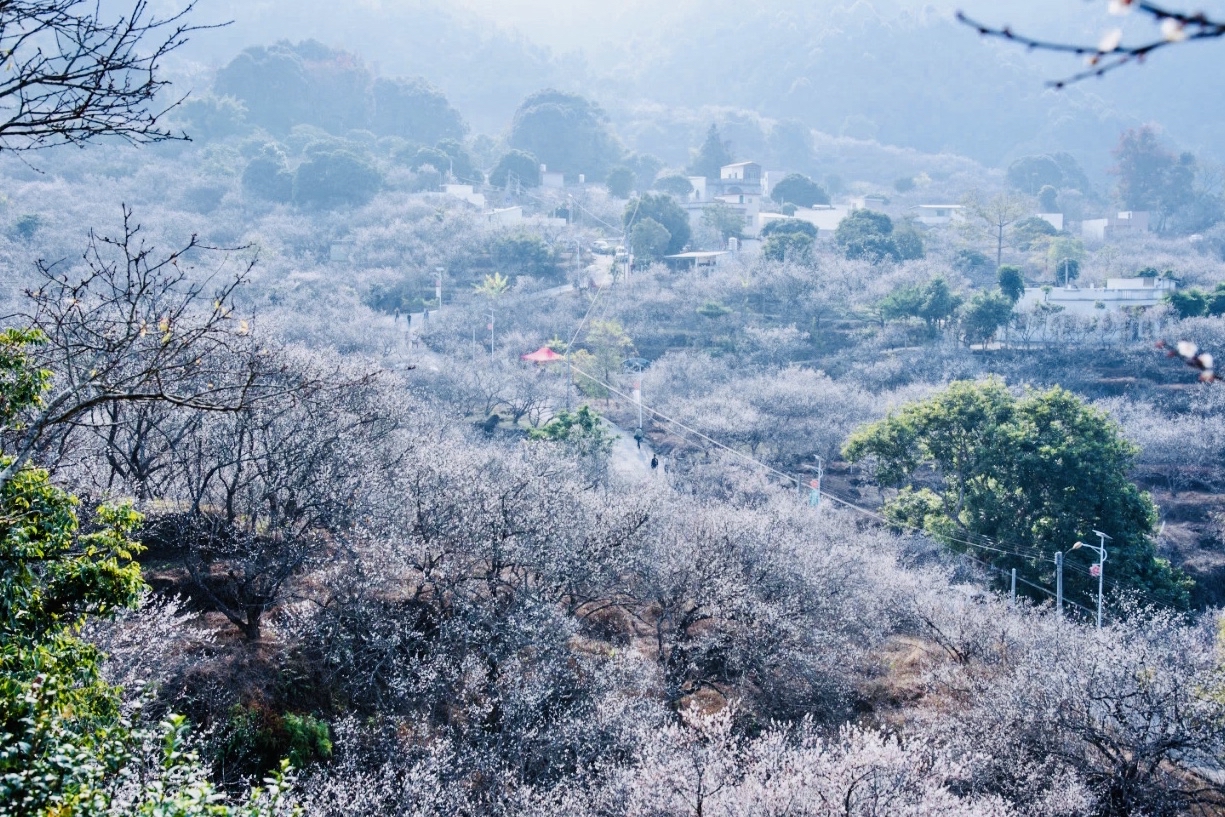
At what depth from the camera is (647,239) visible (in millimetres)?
52250

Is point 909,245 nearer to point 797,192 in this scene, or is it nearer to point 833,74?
point 797,192

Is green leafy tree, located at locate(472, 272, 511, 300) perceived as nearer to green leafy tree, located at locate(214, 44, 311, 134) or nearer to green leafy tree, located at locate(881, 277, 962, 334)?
green leafy tree, located at locate(881, 277, 962, 334)

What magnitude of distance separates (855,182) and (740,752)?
91729 mm

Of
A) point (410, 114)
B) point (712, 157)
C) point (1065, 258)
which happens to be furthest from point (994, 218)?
point (410, 114)

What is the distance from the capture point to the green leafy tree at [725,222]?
5803 cm

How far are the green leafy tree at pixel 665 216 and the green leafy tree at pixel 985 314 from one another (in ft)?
64.5

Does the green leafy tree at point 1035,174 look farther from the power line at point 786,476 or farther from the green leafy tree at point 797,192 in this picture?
the power line at point 786,476

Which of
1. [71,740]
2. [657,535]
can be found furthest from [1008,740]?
[71,740]

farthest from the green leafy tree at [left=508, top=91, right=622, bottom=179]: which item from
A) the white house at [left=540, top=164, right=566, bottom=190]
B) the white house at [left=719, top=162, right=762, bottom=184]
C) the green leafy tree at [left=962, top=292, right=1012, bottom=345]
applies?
the green leafy tree at [left=962, top=292, right=1012, bottom=345]

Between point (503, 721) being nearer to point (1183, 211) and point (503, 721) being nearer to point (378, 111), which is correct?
point (378, 111)

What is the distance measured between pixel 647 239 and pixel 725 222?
8026mm

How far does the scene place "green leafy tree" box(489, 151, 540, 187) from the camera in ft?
→ 223

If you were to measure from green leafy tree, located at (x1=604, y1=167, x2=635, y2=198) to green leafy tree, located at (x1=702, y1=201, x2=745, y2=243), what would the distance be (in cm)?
1163

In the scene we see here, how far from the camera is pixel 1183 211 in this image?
74438 mm
